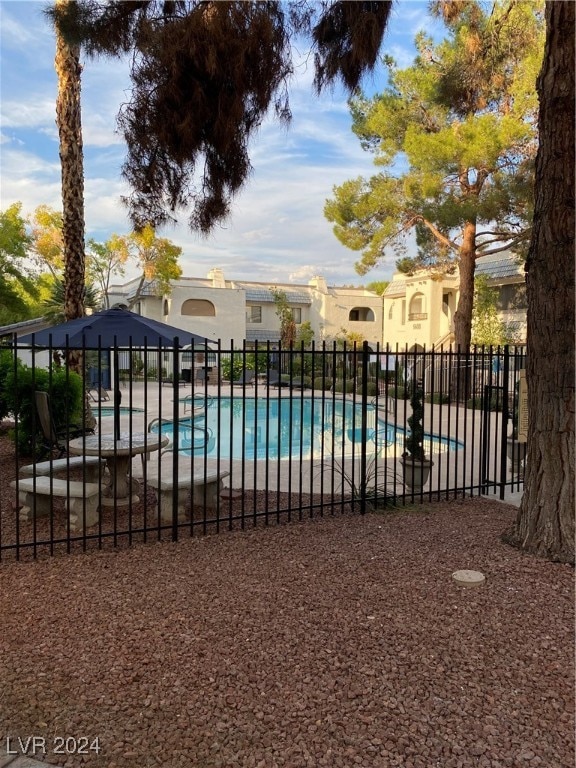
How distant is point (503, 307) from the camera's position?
2312cm

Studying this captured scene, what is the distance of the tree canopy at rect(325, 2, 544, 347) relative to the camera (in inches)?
542

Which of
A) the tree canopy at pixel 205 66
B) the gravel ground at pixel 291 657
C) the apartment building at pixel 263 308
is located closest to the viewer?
the gravel ground at pixel 291 657

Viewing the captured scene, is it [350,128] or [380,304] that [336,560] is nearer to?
[350,128]

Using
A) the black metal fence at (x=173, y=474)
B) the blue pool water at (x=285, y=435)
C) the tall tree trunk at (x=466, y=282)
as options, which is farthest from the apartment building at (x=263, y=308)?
the black metal fence at (x=173, y=474)

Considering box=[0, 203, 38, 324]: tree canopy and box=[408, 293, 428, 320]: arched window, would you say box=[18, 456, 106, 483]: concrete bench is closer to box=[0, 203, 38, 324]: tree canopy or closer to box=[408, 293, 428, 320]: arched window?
box=[0, 203, 38, 324]: tree canopy

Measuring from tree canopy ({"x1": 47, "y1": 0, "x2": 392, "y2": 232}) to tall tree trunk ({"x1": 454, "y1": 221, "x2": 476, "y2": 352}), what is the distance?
11189 millimetres

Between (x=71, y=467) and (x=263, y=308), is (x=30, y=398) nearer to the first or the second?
(x=71, y=467)

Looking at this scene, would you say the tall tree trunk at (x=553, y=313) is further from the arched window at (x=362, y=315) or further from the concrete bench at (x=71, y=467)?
the arched window at (x=362, y=315)

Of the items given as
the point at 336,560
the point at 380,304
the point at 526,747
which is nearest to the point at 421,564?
the point at 336,560

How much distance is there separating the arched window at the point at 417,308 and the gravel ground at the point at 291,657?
24.6 meters

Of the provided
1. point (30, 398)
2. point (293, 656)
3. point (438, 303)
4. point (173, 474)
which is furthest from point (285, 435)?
point (438, 303)

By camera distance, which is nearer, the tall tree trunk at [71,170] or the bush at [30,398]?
the bush at [30,398]

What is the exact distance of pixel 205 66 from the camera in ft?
19.8

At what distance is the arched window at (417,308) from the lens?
27.8m
